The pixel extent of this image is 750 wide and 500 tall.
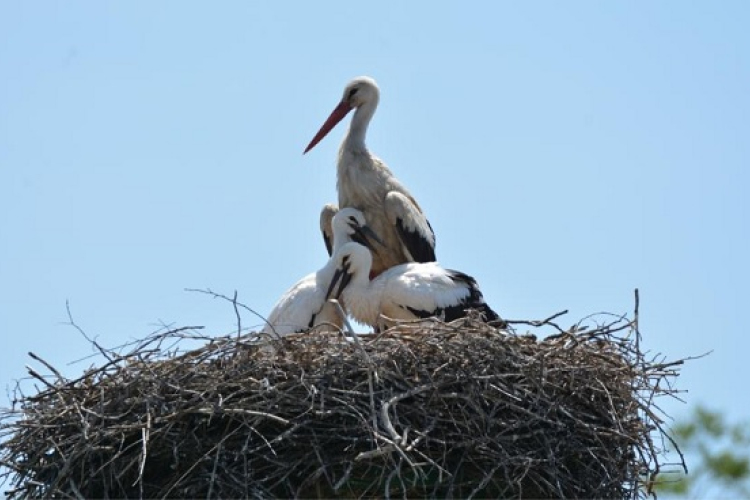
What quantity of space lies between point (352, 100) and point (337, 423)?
3.71 metres

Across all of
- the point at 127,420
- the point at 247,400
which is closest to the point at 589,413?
the point at 247,400

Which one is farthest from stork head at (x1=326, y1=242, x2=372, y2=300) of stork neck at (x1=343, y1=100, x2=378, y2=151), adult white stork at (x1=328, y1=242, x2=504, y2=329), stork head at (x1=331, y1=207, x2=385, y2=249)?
stork neck at (x1=343, y1=100, x2=378, y2=151)

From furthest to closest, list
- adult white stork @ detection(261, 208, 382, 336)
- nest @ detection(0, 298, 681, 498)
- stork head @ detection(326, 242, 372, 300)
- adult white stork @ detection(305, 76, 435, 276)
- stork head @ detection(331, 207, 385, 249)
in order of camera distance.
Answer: adult white stork @ detection(305, 76, 435, 276)
stork head @ detection(331, 207, 385, 249)
stork head @ detection(326, 242, 372, 300)
adult white stork @ detection(261, 208, 382, 336)
nest @ detection(0, 298, 681, 498)

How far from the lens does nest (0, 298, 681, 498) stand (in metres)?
6.54

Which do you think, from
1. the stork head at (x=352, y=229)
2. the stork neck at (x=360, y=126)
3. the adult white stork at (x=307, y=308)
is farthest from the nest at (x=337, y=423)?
the stork neck at (x=360, y=126)

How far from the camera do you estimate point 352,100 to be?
9.95 m

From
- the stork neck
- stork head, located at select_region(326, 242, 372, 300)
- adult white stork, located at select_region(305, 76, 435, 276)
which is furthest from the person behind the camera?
the stork neck

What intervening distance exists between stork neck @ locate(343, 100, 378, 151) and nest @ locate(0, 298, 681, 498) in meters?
2.97

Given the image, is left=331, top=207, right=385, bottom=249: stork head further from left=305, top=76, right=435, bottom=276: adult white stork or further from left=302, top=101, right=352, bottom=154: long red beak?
left=302, top=101, right=352, bottom=154: long red beak

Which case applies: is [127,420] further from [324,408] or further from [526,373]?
[526,373]

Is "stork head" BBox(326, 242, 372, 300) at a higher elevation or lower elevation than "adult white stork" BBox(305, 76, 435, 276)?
lower

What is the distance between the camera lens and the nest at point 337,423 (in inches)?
258

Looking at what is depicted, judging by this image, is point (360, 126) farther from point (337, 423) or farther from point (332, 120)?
point (337, 423)

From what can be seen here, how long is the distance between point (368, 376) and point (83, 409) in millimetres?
1170
